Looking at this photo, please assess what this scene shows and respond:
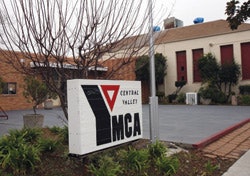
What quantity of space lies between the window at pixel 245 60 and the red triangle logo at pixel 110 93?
20.8 metres

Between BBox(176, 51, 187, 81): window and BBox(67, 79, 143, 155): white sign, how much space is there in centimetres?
2164

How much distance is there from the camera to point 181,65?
1046 inches

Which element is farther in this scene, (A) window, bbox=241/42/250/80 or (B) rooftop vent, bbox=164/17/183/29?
(A) window, bbox=241/42/250/80

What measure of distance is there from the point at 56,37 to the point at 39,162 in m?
2.12

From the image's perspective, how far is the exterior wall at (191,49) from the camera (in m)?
23.3

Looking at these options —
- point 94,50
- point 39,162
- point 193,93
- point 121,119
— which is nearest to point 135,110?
point 121,119

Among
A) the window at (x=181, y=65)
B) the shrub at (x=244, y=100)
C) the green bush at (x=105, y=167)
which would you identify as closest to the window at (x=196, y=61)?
the window at (x=181, y=65)

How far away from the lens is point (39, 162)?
4.84 metres

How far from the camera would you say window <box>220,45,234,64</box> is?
2381 centimetres

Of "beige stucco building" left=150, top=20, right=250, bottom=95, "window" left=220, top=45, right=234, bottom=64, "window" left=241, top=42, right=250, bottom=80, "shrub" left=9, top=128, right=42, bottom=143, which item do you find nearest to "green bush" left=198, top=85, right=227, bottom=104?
"beige stucco building" left=150, top=20, right=250, bottom=95

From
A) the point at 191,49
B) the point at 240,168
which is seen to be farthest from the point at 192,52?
the point at 240,168

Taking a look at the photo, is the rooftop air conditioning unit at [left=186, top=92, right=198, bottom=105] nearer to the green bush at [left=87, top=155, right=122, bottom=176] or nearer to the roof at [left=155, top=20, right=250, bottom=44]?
the roof at [left=155, top=20, right=250, bottom=44]

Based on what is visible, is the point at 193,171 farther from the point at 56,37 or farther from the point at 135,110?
the point at 56,37

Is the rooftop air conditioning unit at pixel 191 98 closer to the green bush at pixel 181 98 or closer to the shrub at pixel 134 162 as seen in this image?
the green bush at pixel 181 98
